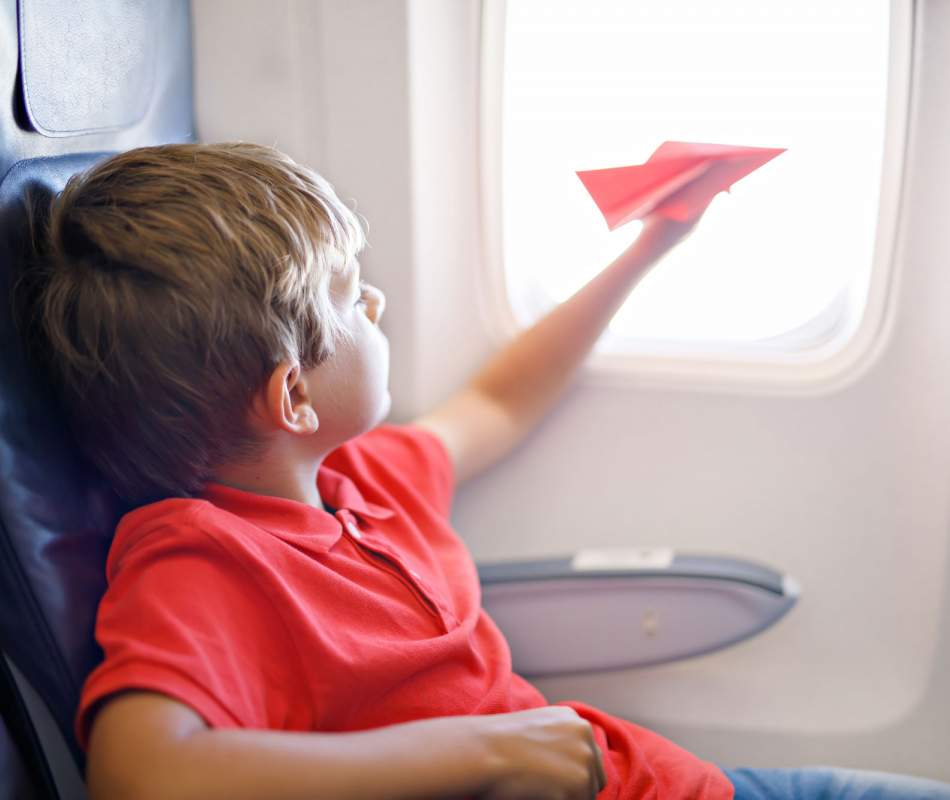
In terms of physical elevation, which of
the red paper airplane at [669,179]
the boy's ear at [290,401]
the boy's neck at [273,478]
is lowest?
the boy's neck at [273,478]

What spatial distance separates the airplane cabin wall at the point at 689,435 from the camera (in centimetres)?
140

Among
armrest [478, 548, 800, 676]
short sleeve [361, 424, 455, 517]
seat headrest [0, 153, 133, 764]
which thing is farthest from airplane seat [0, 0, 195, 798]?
armrest [478, 548, 800, 676]

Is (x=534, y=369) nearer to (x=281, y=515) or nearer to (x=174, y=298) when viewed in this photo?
(x=281, y=515)

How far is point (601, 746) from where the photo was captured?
114 cm

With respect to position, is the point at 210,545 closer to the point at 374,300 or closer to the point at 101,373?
the point at 101,373

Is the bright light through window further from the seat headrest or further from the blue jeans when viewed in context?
the seat headrest

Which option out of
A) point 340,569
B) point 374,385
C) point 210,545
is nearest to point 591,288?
point 374,385

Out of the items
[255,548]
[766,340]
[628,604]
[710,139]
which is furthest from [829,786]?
[710,139]

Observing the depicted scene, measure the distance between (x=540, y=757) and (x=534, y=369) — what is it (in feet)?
2.21

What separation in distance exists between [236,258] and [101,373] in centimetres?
19

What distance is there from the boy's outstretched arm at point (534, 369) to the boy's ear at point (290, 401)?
37 centimetres

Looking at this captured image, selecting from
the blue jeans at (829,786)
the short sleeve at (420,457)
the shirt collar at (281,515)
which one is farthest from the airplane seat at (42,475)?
the blue jeans at (829,786)

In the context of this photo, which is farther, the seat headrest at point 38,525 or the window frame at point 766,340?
the window frame at point 766,340

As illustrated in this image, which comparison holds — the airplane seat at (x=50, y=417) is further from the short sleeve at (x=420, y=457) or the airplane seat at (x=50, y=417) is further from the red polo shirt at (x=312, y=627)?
the short sleeve at (x=420, y=457)
